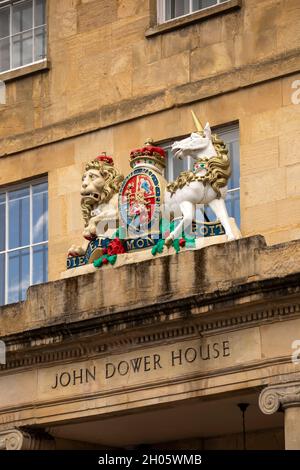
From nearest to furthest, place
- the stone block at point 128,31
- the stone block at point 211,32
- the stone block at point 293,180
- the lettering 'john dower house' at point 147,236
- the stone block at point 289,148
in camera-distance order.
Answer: the lettering 'john dower house' at point 147,236, the stone block at point 293,180, the stone block at point 289,148, the stone block at point 211,32, the stone block at point 128,31

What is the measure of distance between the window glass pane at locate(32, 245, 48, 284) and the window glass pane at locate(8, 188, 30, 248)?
0.30m

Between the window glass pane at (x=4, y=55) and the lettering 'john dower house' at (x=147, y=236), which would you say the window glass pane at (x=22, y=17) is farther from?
the window glass pane at (x=4, y=55)

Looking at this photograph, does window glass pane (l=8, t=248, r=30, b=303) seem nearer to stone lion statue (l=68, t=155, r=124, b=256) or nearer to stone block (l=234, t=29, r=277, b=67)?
stone lion statue (l=68, t=155, r=124, b=256)

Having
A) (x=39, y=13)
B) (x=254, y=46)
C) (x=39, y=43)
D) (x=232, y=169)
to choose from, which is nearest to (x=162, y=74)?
(x=254, y=46)

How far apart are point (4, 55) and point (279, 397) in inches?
376

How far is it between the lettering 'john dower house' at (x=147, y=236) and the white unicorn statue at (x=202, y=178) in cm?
3

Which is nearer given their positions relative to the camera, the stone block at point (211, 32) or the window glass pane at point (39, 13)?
the stone block at point (211, 32)

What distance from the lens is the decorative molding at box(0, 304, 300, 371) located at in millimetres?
29766

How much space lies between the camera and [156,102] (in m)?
33.3

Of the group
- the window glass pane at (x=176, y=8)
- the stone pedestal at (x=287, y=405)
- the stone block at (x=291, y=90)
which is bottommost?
the stone pedestal at (x=287, y=405)

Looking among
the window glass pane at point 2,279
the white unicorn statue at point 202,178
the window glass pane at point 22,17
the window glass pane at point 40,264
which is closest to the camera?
the white unicorn statue at point 202,178

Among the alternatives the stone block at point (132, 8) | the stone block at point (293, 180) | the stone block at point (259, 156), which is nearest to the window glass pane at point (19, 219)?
the stone block at point (132, 8)

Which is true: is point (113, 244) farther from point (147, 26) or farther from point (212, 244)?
point (147, 26)

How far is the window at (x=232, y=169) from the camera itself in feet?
105
